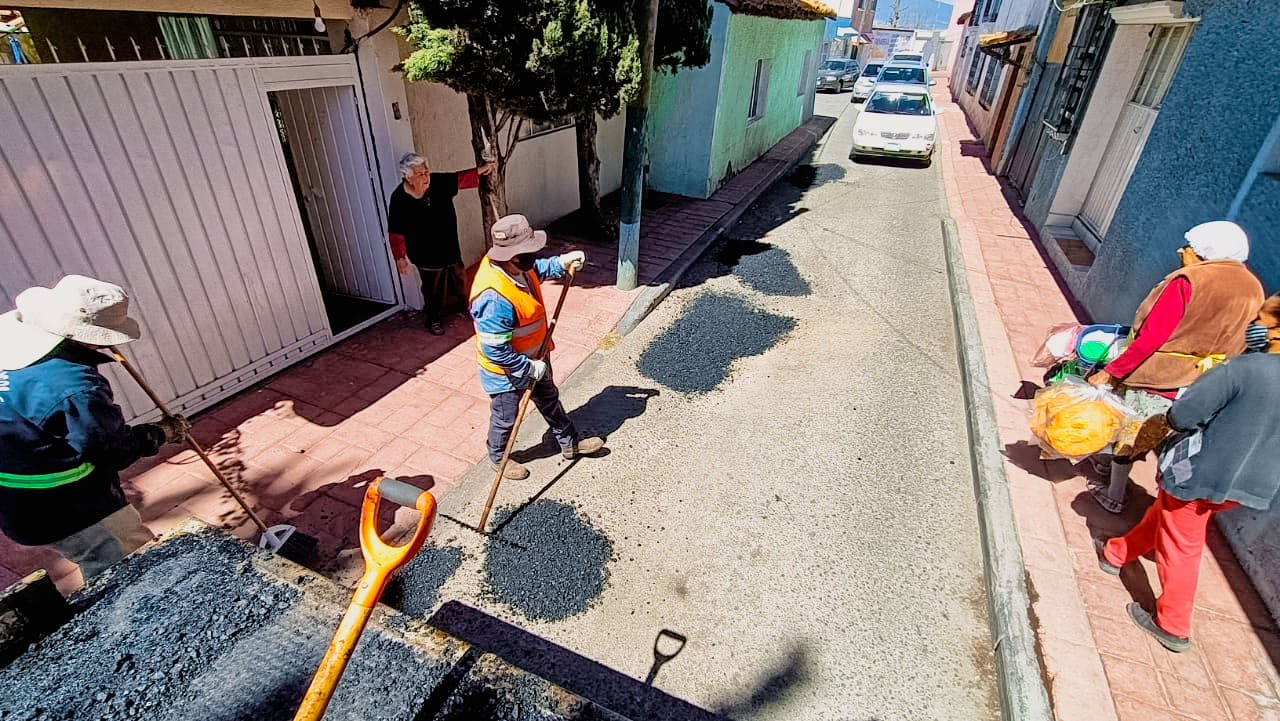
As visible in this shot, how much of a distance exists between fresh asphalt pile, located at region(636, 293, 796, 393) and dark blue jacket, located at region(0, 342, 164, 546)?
13.1ft

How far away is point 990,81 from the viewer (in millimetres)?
18859

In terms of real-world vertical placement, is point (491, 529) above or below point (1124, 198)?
below

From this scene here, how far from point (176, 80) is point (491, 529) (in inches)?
146

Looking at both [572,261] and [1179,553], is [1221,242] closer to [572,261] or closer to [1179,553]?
[1179,553]

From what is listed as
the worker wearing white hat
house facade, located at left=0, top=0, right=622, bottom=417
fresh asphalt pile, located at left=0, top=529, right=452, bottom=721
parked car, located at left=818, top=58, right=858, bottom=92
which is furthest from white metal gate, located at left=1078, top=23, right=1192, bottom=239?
parked car, located at left=818, top=58, right=858, bottom=92

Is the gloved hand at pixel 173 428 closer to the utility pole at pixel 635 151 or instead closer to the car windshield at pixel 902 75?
the utility pole at pixel 635 151

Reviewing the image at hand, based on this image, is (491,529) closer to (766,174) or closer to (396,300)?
(396,300)

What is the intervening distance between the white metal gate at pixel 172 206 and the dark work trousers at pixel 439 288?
3.38 ft

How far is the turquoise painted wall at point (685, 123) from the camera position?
34.1ft

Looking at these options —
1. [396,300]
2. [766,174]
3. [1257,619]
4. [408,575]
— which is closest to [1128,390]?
[1257,619]

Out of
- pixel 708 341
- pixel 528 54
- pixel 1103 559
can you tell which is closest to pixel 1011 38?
pixel 708 341

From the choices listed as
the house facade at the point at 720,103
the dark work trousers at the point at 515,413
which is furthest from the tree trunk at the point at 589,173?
the dark work trousers at the point at 515,413

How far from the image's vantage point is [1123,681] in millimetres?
3057

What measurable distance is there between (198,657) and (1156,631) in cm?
438
